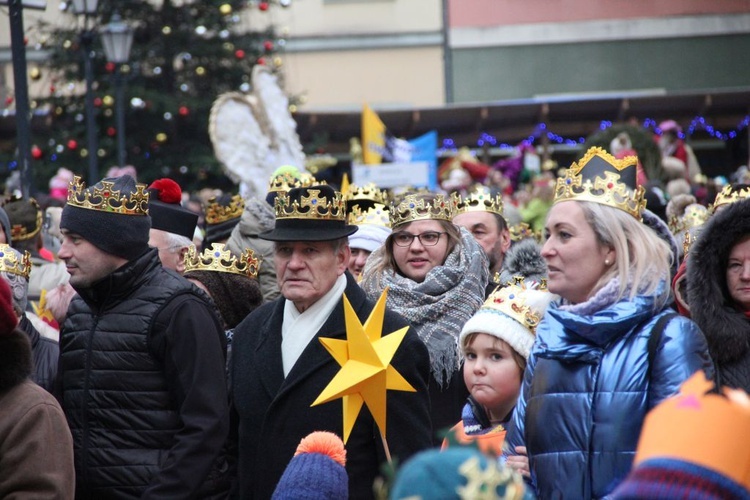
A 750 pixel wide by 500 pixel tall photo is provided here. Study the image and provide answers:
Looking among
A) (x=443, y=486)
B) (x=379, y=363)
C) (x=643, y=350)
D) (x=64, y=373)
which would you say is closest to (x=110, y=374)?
(x=64, y=373)

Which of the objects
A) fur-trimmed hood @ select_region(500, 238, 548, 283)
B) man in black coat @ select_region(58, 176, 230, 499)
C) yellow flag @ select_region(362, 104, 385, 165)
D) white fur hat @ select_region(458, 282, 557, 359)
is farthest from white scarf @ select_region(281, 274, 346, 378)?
yellow flag @ select_region(362, 104, 385, 165)

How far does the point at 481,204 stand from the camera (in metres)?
8.13

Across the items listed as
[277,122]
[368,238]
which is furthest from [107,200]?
[277,122]

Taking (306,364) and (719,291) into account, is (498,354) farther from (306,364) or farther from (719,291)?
(719,291)

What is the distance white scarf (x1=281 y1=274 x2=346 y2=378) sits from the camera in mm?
4953

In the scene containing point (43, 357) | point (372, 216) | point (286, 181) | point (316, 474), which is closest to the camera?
point (316, 474)

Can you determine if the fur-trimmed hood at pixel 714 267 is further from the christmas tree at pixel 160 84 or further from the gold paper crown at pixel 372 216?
the christmas tree at pixel 160 84

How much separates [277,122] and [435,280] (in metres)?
8.78

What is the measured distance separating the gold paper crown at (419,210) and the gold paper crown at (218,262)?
2.80 feet

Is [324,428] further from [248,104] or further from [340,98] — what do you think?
[340,98]

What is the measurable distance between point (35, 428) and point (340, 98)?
35.2 meters

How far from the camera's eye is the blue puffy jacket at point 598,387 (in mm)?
3867

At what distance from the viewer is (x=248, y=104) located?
578 inches

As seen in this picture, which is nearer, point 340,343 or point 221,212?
point 340,343
